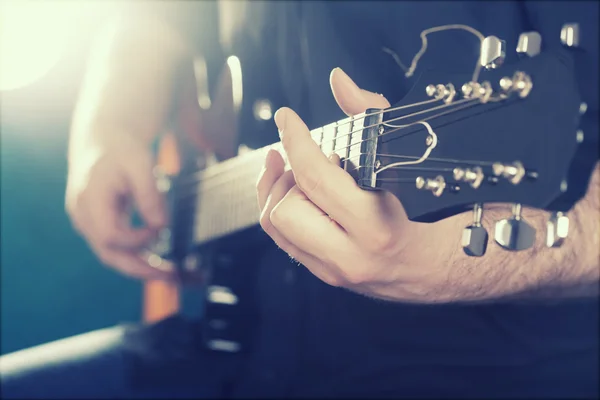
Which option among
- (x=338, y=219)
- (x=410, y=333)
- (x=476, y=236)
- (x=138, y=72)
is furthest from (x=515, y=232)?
(x=138, y=72)

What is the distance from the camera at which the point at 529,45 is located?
1.22 ft

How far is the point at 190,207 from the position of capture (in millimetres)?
931

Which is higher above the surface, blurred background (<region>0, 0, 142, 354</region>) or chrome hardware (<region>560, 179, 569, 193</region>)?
blurred background (<region>0, 0, 142, 354</region>)

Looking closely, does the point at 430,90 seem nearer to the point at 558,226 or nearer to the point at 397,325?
the point at 558,226

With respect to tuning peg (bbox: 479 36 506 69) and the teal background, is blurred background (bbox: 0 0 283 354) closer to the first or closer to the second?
the teal background

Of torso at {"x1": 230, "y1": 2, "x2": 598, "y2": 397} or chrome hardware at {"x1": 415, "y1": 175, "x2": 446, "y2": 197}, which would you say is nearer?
chrome hardware at {"x1": 415, "y1": 175, "x2": 446, "y2": 197}

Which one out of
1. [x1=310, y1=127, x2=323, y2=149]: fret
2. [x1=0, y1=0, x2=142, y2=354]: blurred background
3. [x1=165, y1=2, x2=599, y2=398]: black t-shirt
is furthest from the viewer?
[x1=0, y1=0, x2=142, y2=354]: blurred background

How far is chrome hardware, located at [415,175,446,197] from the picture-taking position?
0.38m

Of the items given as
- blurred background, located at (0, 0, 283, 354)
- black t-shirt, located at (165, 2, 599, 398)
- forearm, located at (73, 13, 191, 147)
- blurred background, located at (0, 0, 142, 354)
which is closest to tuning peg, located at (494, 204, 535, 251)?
black t-shirt, located at (165, 2, 599, 398)

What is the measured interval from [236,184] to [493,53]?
1.25 feet

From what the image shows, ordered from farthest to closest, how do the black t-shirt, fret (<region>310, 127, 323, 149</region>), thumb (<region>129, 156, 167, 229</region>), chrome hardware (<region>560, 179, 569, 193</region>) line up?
thumb (<region>129, 156, 167, 229</region>) < the black t-shirt < fret (<region>310, 127, 323, 149</region>) < chrome hardware (<region>560, 179, 569, 193</region>)

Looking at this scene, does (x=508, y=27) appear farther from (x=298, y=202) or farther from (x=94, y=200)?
(x=94, y=200)

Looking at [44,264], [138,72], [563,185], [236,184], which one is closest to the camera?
[563,185]

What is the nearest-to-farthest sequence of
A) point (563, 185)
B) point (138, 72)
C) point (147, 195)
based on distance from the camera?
point (563, 185) → point (147, 195) → point (138, 72)
